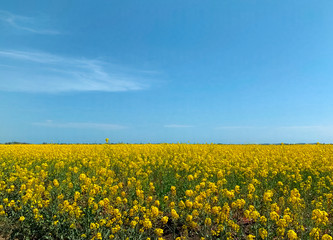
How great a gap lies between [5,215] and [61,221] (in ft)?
6.60

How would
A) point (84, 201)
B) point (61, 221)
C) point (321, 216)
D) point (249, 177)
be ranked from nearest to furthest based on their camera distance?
point (321, 216) < point (61, 221) < point (84, 201) < point (249, 177)

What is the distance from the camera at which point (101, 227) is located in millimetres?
6391

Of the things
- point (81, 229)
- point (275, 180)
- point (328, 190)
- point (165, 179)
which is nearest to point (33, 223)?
point (81, 229)

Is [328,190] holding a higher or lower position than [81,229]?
higher

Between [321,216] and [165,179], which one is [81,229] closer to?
[165,179]

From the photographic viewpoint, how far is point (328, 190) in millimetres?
9508

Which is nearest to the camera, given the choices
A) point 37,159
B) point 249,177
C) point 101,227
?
point 101,227

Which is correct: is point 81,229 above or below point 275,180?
below

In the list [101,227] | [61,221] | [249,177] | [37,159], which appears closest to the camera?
[101,227]

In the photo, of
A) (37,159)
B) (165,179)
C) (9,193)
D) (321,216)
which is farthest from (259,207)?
(37,159)

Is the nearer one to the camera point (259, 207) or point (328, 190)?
point (259, 207)

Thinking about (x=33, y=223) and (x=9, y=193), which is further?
(x=9, y=193)

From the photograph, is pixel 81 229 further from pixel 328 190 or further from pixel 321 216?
pixel 328 190

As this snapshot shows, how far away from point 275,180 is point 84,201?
7.48 meters
